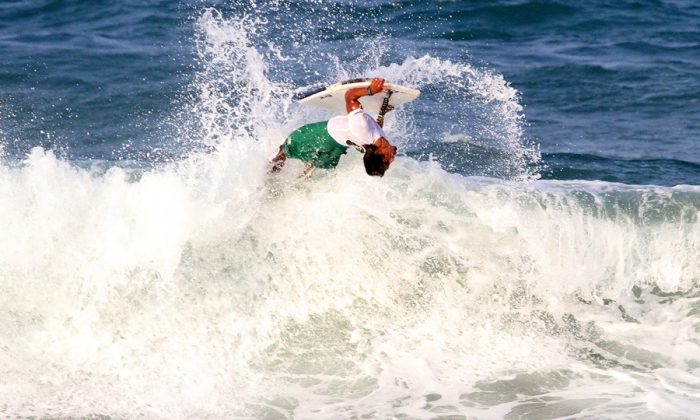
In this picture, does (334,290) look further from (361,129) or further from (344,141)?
(361,129)

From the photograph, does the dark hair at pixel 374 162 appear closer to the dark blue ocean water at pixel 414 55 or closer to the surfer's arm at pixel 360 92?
the surfer's arm at pixel 360 92

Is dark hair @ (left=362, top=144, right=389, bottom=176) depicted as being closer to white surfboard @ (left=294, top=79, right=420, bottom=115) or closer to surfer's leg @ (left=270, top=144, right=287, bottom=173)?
white surfboard @ (left=294, top=79, right=420, bottom=115)

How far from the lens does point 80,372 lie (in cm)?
738

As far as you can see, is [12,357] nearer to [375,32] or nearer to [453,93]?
[453,93]

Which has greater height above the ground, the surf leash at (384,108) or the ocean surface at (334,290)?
the surf leash at (384,108)

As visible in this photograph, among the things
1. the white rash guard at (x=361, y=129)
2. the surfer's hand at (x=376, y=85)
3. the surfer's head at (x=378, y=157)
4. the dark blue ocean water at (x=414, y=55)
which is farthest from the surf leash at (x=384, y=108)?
the dark blue ocean water at (x=414, y=55)

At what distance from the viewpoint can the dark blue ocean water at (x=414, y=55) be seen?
1277 cm

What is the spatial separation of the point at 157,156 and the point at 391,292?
462 cm

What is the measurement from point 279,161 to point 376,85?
1.14 m

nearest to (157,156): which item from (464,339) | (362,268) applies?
(362,268)

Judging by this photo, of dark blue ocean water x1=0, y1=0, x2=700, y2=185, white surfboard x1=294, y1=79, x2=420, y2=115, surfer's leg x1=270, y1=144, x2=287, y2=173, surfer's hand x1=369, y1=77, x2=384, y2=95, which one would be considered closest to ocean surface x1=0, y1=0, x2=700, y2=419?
surfer's leg x1=270, y1=144, x2=287, y2=173

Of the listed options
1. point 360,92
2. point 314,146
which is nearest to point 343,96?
point 360,92

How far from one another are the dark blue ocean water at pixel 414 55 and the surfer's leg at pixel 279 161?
4047mm

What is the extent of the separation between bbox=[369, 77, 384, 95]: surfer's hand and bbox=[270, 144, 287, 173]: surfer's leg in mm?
951
